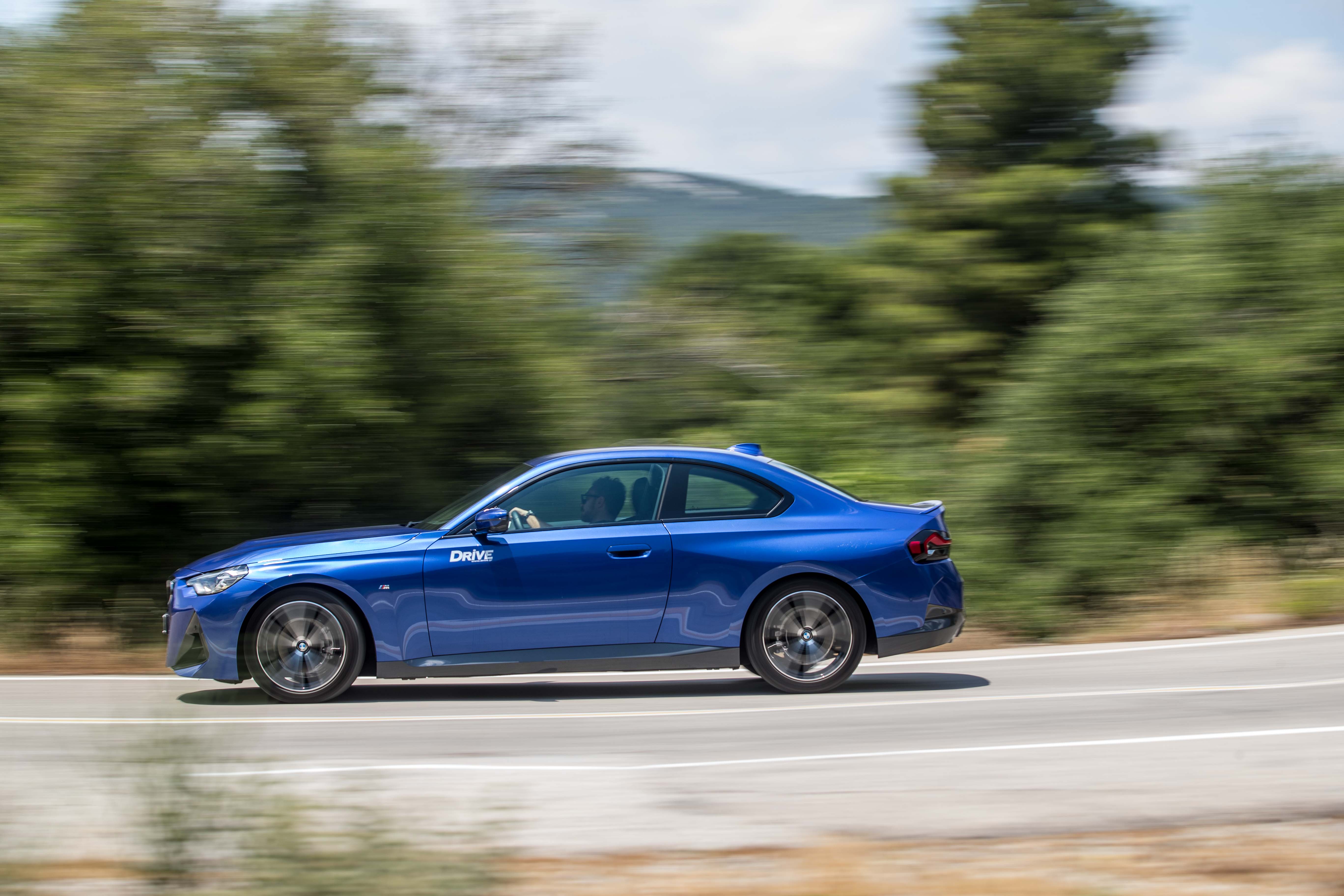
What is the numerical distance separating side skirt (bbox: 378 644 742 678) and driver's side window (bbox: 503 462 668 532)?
75cm

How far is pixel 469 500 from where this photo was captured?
8.26m

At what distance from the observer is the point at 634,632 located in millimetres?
7914

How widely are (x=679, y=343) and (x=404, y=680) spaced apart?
702 cm

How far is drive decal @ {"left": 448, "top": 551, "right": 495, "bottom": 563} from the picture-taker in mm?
7859

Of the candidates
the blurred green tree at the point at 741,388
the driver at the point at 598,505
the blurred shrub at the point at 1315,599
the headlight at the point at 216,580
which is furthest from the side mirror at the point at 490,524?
the blurred shrub at the point at 1315,599

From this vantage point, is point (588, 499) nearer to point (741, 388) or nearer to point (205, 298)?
point (205, 298)

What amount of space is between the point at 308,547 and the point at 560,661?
1.66 metres

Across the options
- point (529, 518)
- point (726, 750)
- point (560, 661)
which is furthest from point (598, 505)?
point (726, 750)

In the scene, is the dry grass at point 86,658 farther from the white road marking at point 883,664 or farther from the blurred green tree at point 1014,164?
the blurred green tree at point 1014,164

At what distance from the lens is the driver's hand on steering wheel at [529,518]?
26.4 ft

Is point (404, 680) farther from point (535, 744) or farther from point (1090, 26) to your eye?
point (1090, 26)

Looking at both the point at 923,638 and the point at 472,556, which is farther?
the point at 923,638

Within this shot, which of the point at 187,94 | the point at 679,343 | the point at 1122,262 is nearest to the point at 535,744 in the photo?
the point at 187,94

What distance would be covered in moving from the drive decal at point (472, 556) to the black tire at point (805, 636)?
1631mm
